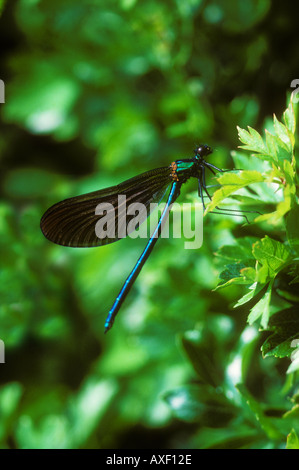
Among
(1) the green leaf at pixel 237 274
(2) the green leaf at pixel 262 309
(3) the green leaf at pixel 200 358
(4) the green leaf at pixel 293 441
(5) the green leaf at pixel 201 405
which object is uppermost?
(1) the green leaf at pixel 237 274

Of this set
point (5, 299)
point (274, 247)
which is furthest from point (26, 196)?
point (274, 247)

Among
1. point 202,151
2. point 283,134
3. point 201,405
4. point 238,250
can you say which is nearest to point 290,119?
point 283,134

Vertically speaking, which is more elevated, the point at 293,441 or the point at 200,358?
the point at 200,358

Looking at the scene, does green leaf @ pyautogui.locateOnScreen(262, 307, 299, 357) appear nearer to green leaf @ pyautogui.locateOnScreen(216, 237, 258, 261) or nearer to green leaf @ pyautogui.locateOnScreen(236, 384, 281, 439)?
green leaf @ pyautogui.locateOnScreen(216, 237, 258, 261)

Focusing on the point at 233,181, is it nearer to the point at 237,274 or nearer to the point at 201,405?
the point at 237,274

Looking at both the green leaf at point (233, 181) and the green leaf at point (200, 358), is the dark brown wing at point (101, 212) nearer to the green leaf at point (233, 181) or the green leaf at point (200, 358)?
the green leaf at point (200, 358)

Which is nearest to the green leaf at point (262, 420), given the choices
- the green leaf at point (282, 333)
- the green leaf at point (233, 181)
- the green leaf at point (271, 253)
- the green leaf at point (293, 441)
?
the green leaf at point (293, 441)
